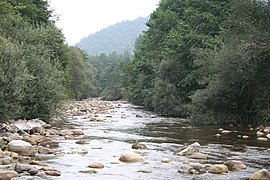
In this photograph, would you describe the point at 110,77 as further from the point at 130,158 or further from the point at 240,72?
the point at 130,158

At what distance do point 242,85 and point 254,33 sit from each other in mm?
3669

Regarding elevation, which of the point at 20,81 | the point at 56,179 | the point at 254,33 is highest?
the point at 254,33

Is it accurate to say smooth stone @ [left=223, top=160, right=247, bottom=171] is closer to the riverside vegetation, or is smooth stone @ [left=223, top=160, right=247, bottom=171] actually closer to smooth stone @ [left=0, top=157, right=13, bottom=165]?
the riverside vegetation

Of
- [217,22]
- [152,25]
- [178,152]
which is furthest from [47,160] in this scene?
[152,25]

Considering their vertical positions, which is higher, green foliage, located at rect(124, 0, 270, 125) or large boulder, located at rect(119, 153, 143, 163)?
green foliage, located at rect(124, 0, 270, 125)

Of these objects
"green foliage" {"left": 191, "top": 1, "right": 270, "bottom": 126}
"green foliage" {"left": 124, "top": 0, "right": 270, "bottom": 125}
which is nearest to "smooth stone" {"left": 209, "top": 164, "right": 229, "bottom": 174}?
"green foliage" {"left": 124, "top": 0, "right": 270, "bottom": 125}

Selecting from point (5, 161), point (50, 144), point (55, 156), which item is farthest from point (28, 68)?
point (5, 161)

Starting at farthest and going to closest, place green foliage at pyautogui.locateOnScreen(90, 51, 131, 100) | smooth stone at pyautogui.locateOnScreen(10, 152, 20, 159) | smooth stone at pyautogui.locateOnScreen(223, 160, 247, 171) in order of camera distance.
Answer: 1. green foliage at pyautogui.locateOnScreen(90, 51, 131, 100)
2. smooth stone at pyautogui.locateOnScreen(10, 152, 20, 159)
3. smooth stone at pyautogui.locateOnScreen(223, 160, 247, 171)

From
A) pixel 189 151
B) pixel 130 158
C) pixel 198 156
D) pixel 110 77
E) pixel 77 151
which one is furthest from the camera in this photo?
pixel 110 77

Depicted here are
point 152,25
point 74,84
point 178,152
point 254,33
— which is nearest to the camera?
point 178,152

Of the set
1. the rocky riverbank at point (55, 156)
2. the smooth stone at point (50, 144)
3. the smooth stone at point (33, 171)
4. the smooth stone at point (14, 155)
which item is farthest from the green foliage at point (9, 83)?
the smooth stone at point (33, 171)

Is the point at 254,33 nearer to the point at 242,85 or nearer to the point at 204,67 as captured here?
the point at 242,85

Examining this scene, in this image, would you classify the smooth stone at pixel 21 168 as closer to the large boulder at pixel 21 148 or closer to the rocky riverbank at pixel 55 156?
the rocky riverbank at pixel 55 156

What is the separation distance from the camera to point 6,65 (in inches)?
588
